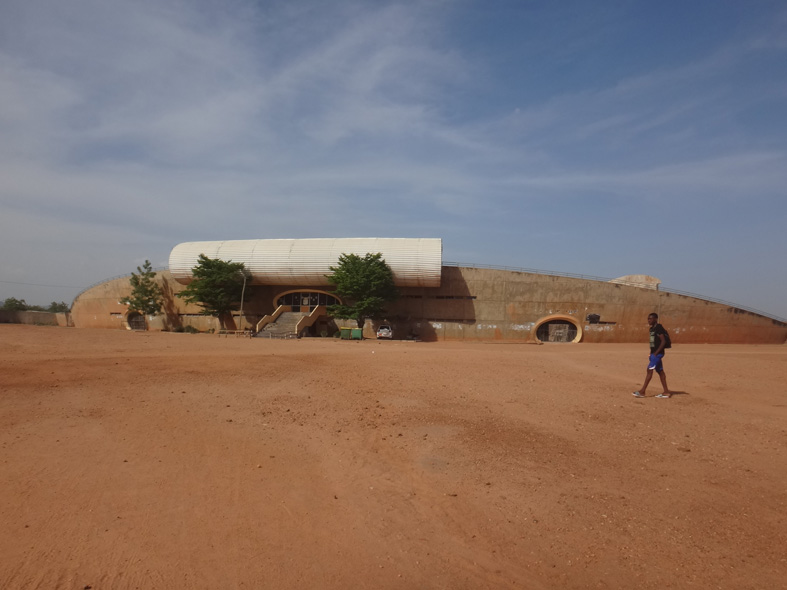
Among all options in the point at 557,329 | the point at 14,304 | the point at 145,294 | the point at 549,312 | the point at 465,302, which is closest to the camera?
the point at 549,312

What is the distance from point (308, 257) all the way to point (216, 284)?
6.70 meters

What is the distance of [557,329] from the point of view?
109ft

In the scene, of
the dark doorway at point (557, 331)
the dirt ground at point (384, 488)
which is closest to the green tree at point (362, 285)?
the dark doorway at point (557, 331)

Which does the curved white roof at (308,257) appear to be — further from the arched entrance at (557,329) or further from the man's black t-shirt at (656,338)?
the man's black t-shirt at (656,338)

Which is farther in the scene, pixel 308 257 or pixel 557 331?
pixel 308 257

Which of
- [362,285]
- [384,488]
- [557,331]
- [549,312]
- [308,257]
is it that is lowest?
[384,488]

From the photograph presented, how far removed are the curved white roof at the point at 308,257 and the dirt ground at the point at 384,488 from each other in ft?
79.0

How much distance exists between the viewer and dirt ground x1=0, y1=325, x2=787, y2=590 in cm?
371

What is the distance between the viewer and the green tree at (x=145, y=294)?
126 ft

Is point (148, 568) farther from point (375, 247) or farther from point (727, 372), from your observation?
point (375, 247)

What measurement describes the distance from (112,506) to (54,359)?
10472mm

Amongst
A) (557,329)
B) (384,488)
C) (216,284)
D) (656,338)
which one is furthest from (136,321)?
(384,488)

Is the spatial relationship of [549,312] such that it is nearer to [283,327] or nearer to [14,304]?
[283,327]

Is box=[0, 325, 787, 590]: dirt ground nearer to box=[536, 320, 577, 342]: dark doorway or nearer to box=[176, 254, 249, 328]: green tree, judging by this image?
box=[536, 320, 577, 342]: dark doorway
